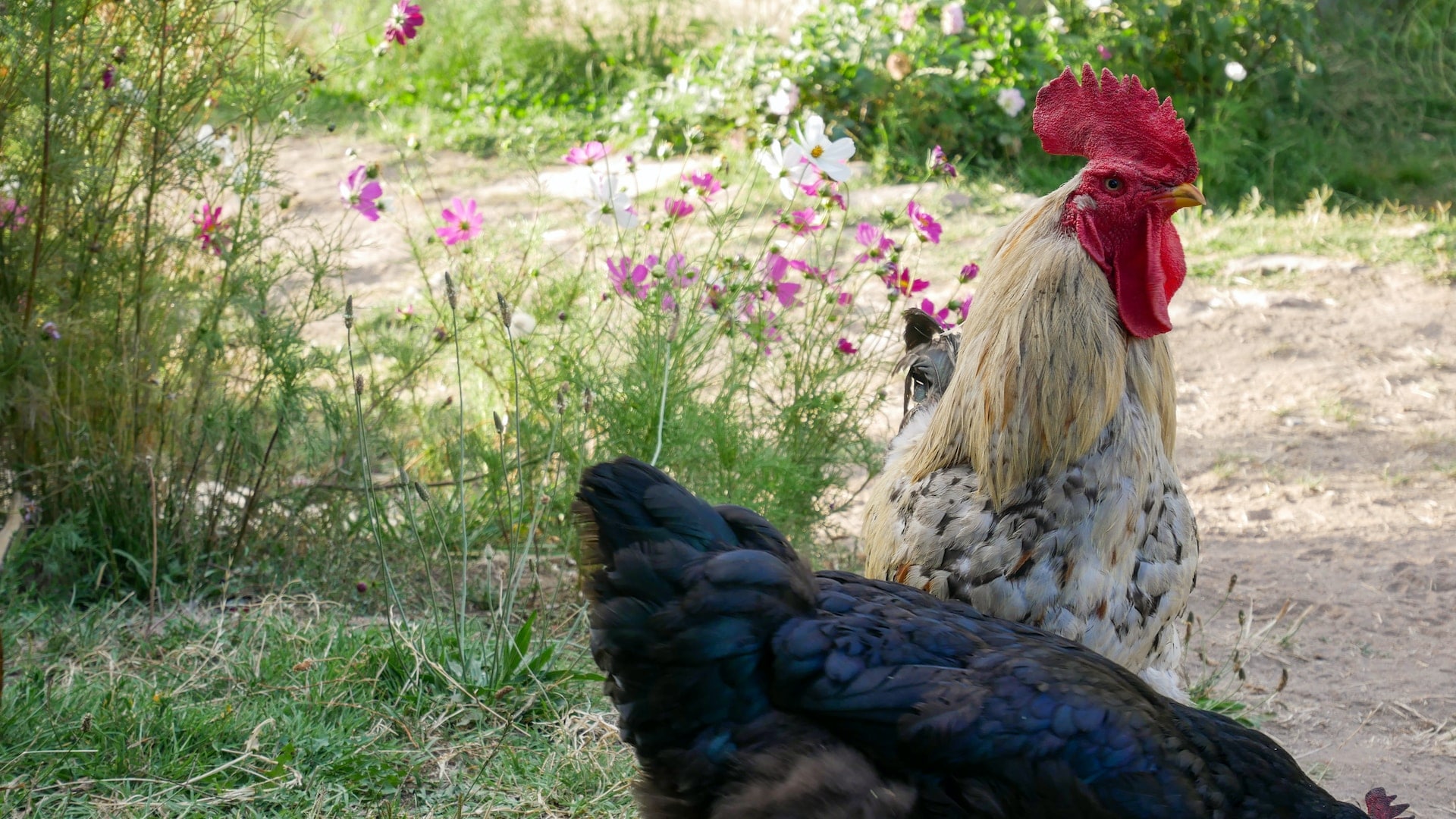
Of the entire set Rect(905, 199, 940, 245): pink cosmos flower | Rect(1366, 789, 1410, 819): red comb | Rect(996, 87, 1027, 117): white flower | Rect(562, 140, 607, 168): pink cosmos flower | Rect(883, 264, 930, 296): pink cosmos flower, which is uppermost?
Rect(562, 140, 607, 168): pink cosmos flower

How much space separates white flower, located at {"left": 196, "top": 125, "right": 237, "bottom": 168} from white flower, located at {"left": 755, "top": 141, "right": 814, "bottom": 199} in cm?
170

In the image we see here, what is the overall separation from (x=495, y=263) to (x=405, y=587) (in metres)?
1.24

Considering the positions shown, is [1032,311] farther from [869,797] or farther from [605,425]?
[605,425]

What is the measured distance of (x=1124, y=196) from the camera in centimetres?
283

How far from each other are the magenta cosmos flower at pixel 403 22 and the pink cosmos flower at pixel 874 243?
5.11 ft

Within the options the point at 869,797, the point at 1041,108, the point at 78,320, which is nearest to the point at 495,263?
the point at 78,320

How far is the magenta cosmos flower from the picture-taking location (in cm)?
388

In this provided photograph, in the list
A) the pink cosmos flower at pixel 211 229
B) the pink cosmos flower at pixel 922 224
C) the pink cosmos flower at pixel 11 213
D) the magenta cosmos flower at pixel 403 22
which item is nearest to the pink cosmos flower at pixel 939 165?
the pink cosmos flower at pixel 922 224

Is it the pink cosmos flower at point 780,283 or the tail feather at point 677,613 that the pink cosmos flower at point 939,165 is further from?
the tail feather at point 677,613

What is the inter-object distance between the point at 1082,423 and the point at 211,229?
2779mm

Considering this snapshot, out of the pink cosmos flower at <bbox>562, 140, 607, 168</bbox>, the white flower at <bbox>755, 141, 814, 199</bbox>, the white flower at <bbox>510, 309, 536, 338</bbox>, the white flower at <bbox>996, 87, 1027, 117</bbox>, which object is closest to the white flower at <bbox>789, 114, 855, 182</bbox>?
the white flower at <bbox>755, 141, 814, 199</bbox>

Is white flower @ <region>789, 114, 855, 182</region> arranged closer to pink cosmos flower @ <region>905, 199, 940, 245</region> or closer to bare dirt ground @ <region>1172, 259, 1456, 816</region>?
pink cosmos flower @ <region>905, 199, 940, 245</region>

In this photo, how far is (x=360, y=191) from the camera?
151 inches

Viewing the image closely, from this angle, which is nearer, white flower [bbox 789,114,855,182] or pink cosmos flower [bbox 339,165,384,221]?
white flower [bbox 789,114,855,182]
